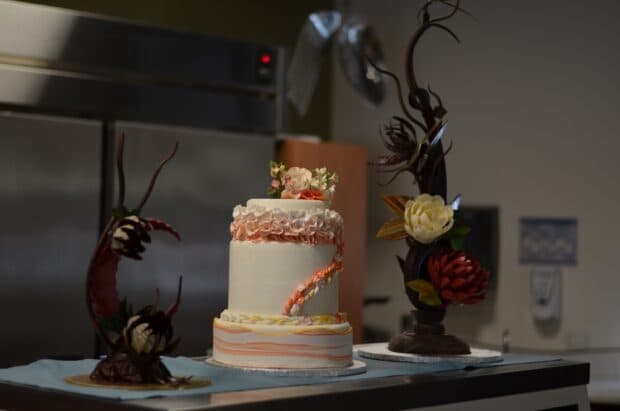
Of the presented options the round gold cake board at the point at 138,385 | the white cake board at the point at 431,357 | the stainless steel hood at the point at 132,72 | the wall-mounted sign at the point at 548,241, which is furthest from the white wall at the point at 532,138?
the round gold cake board at the point at 138,385

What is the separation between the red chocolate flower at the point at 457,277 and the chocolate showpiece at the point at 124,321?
0.52 metres

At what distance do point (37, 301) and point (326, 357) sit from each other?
1507mm

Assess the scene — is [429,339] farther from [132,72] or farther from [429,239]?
[132,72]

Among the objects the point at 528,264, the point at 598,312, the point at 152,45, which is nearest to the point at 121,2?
the point at 152,45

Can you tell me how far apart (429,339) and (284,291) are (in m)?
0.33

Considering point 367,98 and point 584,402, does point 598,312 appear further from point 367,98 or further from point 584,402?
point 584,402

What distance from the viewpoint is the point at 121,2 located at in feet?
13.9

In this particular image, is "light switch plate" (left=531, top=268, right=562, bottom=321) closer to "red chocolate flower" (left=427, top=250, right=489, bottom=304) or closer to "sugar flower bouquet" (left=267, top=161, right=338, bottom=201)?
"red chocolate flower" (left=427, top=250, right=489, bottom=304)

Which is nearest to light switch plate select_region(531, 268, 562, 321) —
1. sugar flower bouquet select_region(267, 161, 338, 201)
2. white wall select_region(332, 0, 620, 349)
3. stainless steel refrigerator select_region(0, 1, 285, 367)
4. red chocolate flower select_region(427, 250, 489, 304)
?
white wall select_region(332, 0, 620, 349)

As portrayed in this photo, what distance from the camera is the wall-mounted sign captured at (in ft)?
14.3

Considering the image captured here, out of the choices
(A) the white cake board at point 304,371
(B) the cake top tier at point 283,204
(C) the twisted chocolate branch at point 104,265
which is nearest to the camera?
(C) the twisted chocolate branch at point 104,265

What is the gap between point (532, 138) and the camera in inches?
177

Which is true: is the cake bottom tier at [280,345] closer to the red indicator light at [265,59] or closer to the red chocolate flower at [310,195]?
the red chocolate flower at [310,195]

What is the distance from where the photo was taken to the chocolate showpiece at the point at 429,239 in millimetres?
1817
